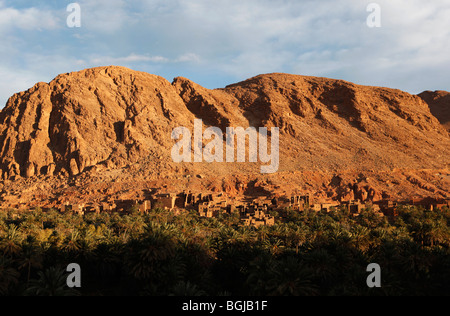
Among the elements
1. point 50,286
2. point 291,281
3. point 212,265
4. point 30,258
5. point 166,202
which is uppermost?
point 166,202

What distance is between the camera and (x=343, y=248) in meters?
18.3

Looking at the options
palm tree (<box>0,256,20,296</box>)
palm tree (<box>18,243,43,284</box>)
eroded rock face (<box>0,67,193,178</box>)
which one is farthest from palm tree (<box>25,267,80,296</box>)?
eroded rock face (<box>0,67,193,178</box>)

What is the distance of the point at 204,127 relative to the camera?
59031 millimetres

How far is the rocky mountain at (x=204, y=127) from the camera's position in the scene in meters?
45.4

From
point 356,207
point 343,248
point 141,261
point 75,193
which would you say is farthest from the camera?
point 75,193

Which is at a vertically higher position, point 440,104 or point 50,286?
point 440,104

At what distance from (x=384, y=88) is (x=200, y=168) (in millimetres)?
50057

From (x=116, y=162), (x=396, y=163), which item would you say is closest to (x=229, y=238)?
(x=116, y=162)

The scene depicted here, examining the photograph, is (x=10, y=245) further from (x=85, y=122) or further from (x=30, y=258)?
(x=85, y=122)

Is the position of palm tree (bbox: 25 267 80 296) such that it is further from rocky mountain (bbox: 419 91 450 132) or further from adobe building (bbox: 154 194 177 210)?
rocky mountain (bbox: 419 91 450 132)

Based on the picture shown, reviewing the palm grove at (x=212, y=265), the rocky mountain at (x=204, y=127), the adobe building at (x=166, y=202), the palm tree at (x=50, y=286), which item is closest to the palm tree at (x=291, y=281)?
the palm grove at (x=212, y=265)

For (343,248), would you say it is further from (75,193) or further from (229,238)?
(75,193)

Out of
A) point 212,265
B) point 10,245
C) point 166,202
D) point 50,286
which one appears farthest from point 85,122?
point 50,286

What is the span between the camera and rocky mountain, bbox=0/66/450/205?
4538 cm
